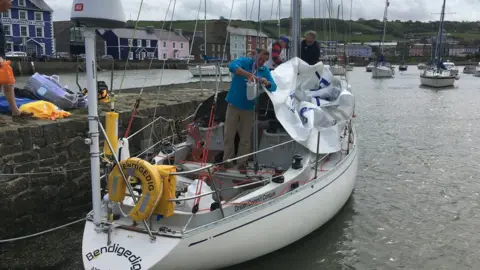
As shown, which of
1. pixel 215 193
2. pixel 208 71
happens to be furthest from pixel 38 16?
pixel 215 193

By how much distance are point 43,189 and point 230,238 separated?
3.03 meters

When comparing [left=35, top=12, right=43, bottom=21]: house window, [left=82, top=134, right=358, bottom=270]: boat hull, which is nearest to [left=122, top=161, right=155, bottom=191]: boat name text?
[left=82, top=134, right=358, bottom=270]: boat hull

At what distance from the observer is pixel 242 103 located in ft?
18.8

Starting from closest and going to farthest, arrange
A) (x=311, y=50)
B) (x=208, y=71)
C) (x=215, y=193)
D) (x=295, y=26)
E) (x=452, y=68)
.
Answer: (x=215, y=193)
(x=295, y=26)
(x=311, y=50)
(x=208, y=71)
(x=452, y=68)

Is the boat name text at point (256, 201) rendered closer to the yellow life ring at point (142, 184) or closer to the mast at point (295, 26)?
the yellow life ring at point (142, 184)

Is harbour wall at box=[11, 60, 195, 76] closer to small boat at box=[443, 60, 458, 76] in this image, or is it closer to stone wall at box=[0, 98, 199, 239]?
stone wall at box=[0, 98, 199, 239]

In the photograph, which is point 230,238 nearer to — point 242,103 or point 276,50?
point 242,103

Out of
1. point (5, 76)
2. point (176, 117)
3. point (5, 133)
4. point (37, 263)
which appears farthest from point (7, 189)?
point (176, 117)

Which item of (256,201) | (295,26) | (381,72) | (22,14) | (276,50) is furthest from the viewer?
(22,14)

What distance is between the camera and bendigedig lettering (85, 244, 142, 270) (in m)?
3.88

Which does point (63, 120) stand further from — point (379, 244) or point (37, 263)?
point (379, 244)

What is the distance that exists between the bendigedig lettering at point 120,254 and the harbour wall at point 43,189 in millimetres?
1196

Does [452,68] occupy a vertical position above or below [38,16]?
below

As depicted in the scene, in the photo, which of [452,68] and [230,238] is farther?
[452,68]
